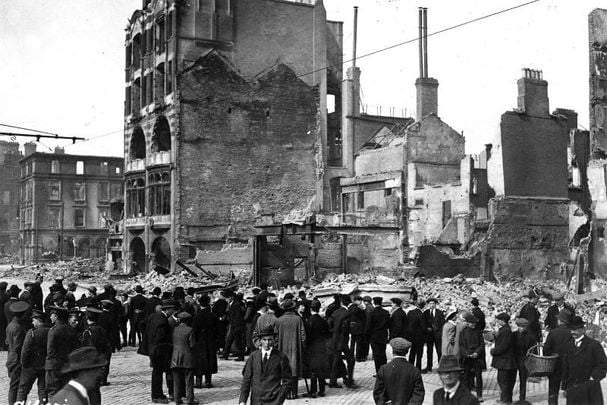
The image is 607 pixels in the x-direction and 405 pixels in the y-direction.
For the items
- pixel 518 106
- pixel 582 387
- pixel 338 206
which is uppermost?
pixel 518 106

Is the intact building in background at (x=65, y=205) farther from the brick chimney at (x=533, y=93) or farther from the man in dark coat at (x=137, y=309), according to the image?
the man in dark coat at (x=137, y=309)

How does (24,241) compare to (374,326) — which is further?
(24,241)

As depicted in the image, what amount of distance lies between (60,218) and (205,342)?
6038 cm

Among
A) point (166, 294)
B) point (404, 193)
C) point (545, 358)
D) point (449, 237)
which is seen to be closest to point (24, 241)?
point (404, 193)

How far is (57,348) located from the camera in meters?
8.39

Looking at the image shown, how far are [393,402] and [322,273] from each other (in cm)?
2610

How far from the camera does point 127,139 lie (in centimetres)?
4297

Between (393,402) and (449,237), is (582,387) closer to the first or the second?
(393,402)

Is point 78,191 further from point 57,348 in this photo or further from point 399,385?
point 399,385

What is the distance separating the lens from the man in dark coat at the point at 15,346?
892 centimetres

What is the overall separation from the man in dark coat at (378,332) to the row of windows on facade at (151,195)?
2782 cm

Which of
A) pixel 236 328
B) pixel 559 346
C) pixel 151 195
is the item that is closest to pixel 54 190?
pixel 151 195

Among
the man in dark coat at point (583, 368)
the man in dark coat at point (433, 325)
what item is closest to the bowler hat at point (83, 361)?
the man in dark coat at point (583, 368)

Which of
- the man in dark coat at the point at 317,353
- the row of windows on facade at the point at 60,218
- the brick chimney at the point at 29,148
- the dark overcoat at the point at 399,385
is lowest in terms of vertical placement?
the man in dark coat at the point at 317,353
